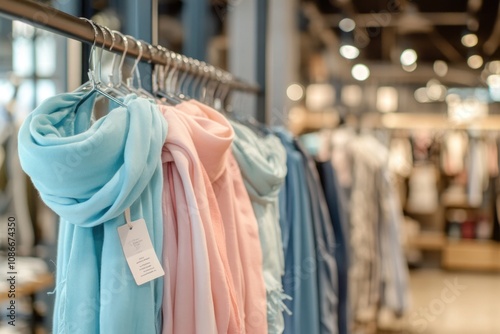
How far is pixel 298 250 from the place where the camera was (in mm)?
2160

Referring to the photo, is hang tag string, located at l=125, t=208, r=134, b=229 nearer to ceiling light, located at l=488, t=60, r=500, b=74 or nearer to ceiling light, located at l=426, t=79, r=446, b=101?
ceiling light, located at l=488, t=60, r=500, b=74

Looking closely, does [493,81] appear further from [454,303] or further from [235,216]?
[235,216]

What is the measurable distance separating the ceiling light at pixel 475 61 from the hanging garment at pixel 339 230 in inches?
184

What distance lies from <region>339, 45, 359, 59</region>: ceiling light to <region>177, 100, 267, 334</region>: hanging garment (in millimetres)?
5536

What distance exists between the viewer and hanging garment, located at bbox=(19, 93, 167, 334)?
3.59ft

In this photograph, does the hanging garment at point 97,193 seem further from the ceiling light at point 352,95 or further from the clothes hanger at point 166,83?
the ceiling light at point 352,95

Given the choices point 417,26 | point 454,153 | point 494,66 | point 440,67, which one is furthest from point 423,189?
point 417,26

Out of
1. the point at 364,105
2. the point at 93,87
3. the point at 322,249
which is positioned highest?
the point at 364,105

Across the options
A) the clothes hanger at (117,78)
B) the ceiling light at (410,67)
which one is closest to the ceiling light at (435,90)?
the ceiling light at (410,67)

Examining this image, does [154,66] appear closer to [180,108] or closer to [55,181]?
[180,108]

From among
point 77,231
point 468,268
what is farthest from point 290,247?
point 468,268

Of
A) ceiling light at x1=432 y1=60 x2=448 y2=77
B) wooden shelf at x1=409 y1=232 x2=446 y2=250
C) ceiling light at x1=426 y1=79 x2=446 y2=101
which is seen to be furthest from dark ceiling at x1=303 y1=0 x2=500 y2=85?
wooden shelf at x1=409 y1=232 x2=446 y2=250

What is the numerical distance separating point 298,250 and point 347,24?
428cm

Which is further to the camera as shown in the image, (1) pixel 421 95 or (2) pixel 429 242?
(1) pixel 421 95
